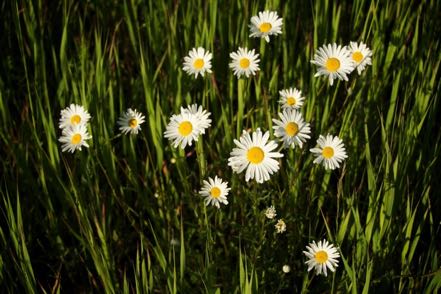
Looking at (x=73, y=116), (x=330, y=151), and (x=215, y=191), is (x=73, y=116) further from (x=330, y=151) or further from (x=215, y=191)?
(x=330, y=151)

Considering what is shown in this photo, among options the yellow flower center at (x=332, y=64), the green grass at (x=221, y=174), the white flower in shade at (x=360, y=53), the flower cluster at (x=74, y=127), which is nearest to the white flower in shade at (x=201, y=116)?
the green grass at (x=221, y=174)

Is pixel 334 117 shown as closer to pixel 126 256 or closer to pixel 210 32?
pixel 210 32

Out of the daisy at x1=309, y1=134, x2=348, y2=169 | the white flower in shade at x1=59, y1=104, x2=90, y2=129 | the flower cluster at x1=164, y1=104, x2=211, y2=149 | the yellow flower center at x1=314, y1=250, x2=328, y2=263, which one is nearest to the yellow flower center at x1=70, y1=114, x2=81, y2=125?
the white flower in shade at x1=59, y1=104, x2=90, y2=129

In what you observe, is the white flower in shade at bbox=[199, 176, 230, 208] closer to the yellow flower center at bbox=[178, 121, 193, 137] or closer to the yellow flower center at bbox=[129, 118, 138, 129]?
the yellow flower center at bbox=[178, 121, 193, 137]

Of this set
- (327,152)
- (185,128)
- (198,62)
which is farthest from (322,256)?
(198,62)

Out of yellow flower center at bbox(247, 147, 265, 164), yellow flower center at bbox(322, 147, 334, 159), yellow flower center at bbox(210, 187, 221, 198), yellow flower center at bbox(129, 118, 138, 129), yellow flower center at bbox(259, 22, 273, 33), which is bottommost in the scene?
yellow flower center at bbox(210, 187, 221, 198)

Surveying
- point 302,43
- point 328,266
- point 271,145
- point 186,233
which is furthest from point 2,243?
point 302,43
